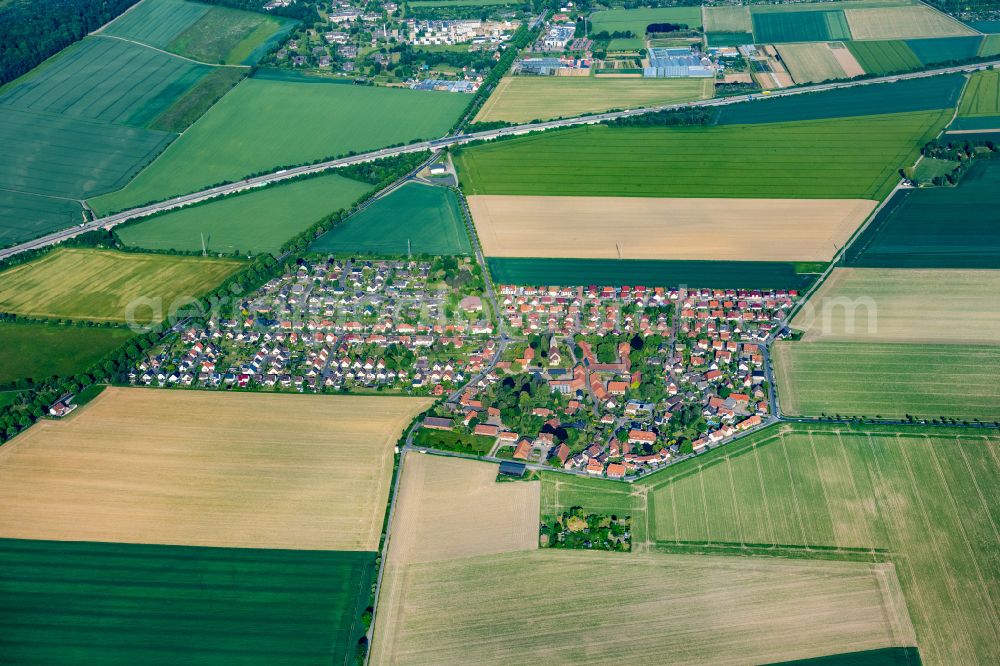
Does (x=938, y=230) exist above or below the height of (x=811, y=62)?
below

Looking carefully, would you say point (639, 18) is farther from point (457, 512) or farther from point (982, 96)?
point (457, 512)

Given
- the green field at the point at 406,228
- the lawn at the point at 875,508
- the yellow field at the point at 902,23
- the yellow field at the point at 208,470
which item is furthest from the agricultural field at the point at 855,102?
the yellow field at the point at 208,470

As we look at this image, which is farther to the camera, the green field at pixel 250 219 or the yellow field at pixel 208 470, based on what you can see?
the green field at pixel 250 219

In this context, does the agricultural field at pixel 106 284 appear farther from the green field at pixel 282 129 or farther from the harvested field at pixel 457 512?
the harvested field at pixel 457 512

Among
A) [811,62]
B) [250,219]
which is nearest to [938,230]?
[811,62]

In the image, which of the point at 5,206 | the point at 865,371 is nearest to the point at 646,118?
the point at 865,371

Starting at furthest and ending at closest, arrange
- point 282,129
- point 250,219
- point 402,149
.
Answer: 1. point 282,129
2. point 402,149
3. point 250,219

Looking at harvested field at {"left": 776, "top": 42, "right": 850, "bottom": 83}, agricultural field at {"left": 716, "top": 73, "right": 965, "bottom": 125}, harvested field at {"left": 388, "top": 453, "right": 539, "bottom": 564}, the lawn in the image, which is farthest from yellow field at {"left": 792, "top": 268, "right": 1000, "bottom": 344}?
harvested field at {"left": 776, "top": 42, "right": 850, "bottom": 83}
